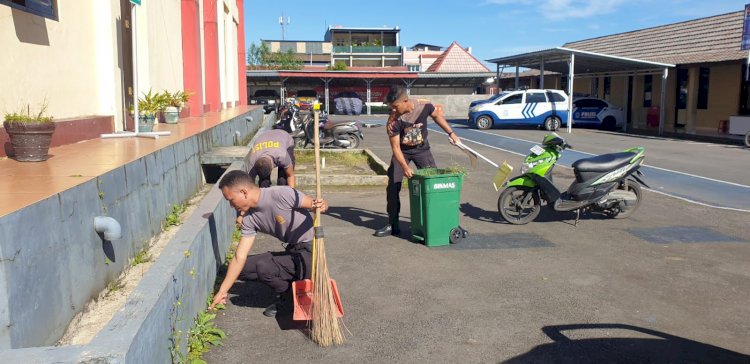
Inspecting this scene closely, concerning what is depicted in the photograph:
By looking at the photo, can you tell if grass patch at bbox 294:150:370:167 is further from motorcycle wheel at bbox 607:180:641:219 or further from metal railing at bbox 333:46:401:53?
metal railing at bbox 333:46:401:53

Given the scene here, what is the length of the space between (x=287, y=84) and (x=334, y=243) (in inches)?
1666

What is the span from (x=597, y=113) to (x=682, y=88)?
144 inches

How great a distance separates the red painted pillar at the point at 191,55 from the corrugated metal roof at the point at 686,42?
1882 centimetres

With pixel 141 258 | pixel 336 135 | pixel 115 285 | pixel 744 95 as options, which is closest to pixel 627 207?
pixel 141 258

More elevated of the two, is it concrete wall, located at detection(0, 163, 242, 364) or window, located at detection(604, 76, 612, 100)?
window, located at detection(604, 76, 612, 100)

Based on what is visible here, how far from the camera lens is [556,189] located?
26.6 feet

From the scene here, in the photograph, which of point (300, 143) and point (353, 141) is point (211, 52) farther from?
point (353, 141)

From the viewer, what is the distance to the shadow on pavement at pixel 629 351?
13.5ft

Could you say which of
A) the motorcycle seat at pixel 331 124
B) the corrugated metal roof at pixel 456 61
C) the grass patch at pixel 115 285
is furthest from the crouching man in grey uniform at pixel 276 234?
the corrugated metal roof at pixel 456 61

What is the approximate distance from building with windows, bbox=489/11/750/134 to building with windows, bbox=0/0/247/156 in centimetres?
1772

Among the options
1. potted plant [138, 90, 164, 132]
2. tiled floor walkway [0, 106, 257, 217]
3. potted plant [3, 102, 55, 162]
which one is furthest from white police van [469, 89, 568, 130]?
potted plant [3, 102, 55, 162]

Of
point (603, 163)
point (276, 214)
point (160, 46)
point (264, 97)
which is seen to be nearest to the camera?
point (276, 214)

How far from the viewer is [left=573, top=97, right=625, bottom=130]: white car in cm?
2900

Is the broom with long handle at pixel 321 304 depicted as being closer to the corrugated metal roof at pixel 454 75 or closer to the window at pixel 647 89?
the window at pixel 647 89
